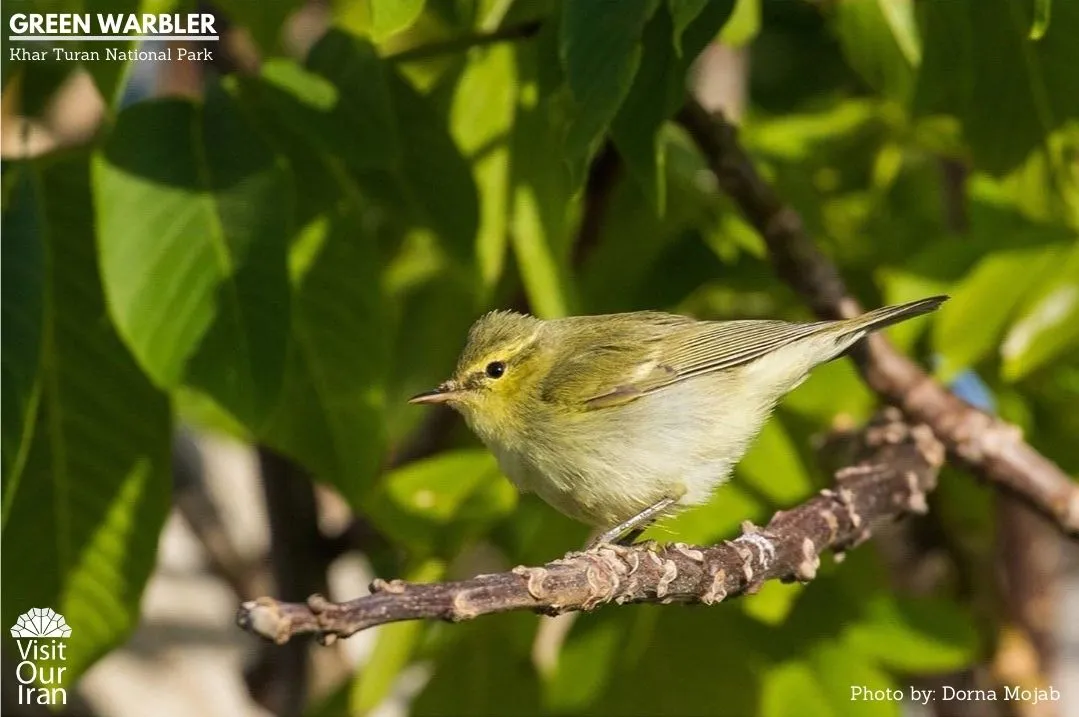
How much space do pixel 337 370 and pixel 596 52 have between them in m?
0.98

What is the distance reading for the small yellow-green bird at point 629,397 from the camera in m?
2.64

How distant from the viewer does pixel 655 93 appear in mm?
2053

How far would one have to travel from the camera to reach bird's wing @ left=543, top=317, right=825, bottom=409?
9.36ft

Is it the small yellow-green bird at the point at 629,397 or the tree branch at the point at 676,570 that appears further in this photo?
the small yellow-green bird at the point at 629,397

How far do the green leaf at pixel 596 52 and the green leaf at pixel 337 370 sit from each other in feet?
2.65

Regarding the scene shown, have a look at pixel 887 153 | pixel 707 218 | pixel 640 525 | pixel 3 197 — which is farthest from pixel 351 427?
pixel 887 153

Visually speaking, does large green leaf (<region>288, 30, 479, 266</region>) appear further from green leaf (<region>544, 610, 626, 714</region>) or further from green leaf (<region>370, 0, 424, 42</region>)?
green leaf (<region>544, 610, 626, 714</region>)

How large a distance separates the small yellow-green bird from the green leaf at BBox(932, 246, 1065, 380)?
0.27m

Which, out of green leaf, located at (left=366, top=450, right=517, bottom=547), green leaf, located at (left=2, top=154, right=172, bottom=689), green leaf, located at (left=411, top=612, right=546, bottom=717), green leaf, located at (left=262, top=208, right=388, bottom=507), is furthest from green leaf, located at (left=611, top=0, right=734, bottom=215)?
green leaf, located at (left=411, top=612, right=546, bottom=717)

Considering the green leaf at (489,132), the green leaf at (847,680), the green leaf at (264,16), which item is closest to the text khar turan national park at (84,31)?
the green leaf at (264,16)

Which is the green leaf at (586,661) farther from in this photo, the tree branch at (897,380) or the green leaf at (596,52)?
the green leaf at (596,52)

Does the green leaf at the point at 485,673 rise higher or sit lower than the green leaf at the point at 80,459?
lower

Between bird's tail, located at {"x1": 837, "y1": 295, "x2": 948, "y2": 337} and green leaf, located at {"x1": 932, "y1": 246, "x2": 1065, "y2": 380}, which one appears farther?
green leaf, located at {"x1": 932, "y1": 246, "x2": 1065, "y2": 380}

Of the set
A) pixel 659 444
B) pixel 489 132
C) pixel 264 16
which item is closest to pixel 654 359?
pixel 659 444
